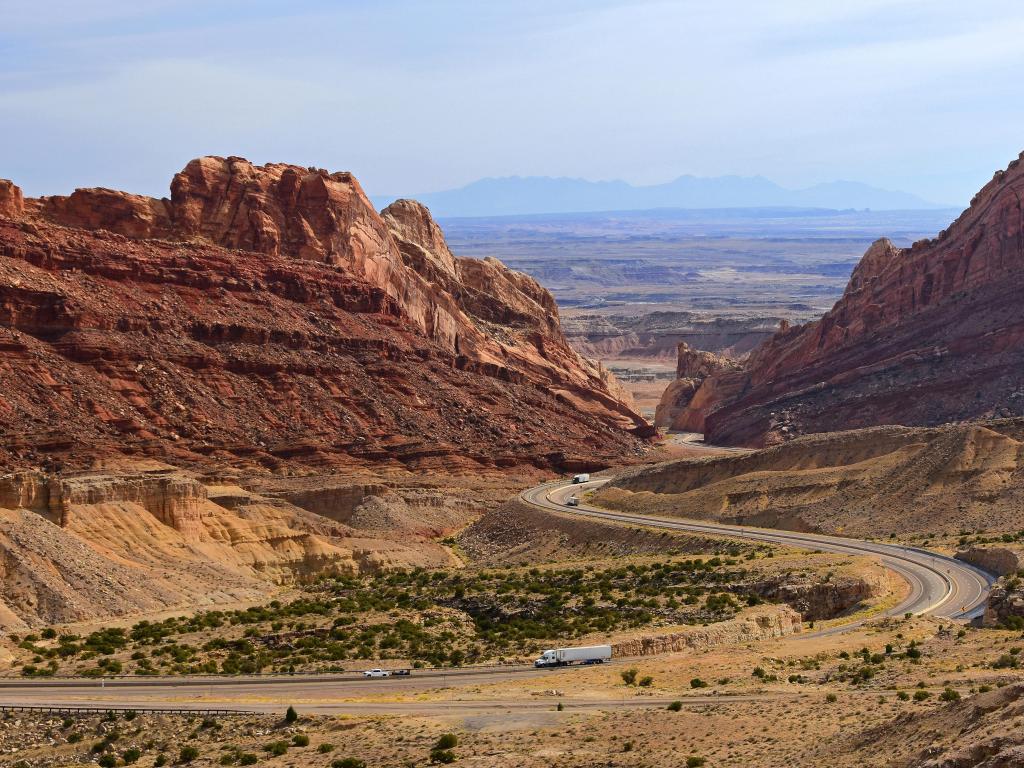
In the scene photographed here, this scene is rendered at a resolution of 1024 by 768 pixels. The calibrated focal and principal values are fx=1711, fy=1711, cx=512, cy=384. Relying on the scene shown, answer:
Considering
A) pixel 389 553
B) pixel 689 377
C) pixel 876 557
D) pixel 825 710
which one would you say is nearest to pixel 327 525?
pixel 389 553

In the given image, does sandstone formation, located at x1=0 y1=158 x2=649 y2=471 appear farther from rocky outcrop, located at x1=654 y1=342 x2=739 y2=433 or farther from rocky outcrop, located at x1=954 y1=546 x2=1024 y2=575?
rocky outcrop, located at x1=954 y1=546 x2=1024 y2=575

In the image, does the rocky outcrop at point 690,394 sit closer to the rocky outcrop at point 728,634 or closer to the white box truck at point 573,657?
the rocky outcrop at point 728,634

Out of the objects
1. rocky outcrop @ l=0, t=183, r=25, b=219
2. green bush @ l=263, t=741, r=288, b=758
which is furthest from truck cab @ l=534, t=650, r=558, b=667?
rocky outcrop @ l=0, t=183, r=25, b=219

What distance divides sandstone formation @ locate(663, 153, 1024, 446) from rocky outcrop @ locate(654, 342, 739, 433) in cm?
580

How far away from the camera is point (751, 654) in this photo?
204 ft

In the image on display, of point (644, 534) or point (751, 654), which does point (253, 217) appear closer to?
point (644, 534)

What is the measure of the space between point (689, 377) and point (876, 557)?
4155 inches

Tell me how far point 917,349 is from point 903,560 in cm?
7180

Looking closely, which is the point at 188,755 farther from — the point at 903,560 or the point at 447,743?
the point at 903,560

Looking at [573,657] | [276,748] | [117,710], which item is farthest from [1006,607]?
[117,710]

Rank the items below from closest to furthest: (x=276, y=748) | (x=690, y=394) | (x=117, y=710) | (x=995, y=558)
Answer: (x=276, y=748), (x=117, y=710), (x=995, y=558), (x=690, y=394)

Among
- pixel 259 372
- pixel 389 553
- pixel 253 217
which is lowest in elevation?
pixel 389 553

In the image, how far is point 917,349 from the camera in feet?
493

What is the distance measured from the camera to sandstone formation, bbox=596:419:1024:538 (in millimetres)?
94000
